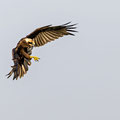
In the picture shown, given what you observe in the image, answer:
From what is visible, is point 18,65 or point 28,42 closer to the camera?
point 28,42

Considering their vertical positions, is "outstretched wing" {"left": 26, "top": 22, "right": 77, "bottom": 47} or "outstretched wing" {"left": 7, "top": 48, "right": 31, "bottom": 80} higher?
"outstretched wing" {"left": 26, "top": 22, "right": 77, "bottom": 47}

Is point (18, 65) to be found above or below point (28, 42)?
below

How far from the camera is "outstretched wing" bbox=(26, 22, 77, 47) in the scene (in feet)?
59.0

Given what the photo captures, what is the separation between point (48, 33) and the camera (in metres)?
18.2

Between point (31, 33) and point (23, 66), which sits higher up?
point (31, 33)

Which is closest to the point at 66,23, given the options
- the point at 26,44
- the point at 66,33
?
the point at 66,33

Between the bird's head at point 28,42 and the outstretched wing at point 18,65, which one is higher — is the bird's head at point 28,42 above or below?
above

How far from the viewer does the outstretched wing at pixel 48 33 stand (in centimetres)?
1798

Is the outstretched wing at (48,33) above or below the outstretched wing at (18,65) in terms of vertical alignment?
above

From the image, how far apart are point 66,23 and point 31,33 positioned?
5.02 ft

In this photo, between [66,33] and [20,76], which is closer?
[20,76]

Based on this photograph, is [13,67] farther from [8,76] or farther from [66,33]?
[66,33]

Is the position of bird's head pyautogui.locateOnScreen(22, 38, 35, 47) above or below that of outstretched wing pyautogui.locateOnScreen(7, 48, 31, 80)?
above

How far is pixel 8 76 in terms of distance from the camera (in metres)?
17.0
